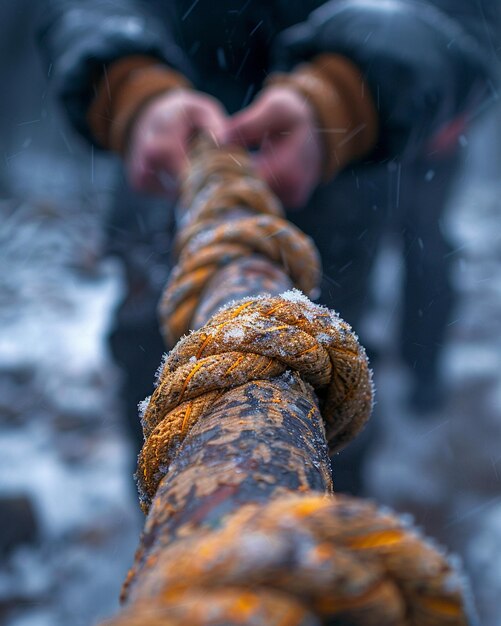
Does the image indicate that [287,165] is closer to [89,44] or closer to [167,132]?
[167,132]

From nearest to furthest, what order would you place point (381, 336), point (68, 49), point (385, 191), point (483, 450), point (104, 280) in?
1. point (68, 49)
2. point (483, 450)
3. point (385, 191)
4. point (381, 336)
5. point (104, 280)

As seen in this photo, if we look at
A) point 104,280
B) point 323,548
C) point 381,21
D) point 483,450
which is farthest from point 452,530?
point 104,280

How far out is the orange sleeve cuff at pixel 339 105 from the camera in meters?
1.41

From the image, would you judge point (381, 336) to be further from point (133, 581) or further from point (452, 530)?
point (133, 581)

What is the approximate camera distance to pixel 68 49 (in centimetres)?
165

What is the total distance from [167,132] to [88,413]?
37.6 inches

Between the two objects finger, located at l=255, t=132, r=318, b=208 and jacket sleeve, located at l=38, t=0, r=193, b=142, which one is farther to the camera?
jacket sleeve, located at l=38, t=0, r=193, b=142

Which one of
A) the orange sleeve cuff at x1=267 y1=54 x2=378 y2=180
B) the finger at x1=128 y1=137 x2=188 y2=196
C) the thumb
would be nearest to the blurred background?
the finger at x1=128 y1=137 x2=188 y2=196

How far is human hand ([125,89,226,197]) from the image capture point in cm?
136

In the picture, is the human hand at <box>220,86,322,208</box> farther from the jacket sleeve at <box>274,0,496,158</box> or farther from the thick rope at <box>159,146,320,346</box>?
the thick rope at <box>159,146,320,346</box>

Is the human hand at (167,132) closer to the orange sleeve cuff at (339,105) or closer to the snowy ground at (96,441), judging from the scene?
the orange sleeve cuff at (339,105)

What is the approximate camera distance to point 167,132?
4.52 ft

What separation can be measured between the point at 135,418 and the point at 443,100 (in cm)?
119

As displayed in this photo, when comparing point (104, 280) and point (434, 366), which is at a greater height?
point (104, 280)
